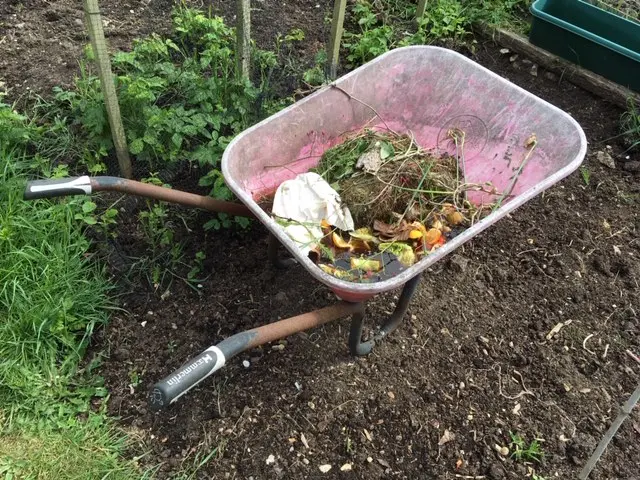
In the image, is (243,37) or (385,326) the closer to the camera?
(385,326)

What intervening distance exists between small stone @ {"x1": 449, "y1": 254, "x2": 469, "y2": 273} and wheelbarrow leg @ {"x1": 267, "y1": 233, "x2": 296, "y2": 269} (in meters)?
0.71

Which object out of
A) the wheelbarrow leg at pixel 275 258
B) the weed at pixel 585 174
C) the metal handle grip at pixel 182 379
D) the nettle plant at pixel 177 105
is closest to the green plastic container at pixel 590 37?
the weed at pixel 585 174

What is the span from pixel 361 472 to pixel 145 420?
78 centimetres

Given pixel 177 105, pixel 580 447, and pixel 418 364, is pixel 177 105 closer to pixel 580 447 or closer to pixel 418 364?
pixel 418 364

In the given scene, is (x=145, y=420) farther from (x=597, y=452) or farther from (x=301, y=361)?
(x=597, y=452)

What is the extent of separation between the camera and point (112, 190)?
1860 mm

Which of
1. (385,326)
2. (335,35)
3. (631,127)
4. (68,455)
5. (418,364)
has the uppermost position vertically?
(335,35)

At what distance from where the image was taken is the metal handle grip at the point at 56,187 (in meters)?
1.73

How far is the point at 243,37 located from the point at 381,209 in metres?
1.04

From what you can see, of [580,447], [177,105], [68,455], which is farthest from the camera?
[177,105]

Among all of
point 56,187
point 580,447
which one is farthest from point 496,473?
point 56,187

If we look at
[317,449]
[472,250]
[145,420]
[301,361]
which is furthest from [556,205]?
[145,420]

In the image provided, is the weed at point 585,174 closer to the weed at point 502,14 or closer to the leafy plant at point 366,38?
the weed at point 502,14

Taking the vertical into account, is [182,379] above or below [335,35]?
above
